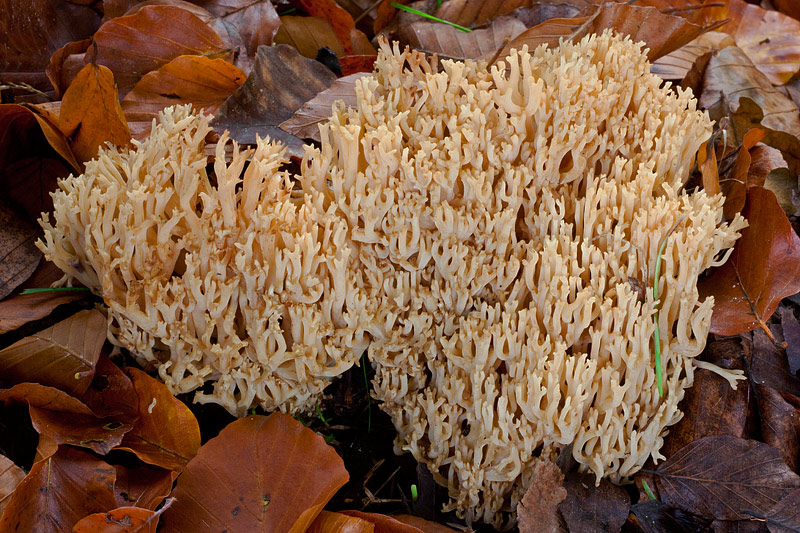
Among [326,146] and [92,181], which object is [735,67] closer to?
[326,146]

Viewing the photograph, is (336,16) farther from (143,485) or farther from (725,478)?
(725,478)

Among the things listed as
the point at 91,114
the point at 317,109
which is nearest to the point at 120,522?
the point at 91,114

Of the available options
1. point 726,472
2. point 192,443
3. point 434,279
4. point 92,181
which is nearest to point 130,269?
point 92,181

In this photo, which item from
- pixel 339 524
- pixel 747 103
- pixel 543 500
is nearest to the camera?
pixel 339 524

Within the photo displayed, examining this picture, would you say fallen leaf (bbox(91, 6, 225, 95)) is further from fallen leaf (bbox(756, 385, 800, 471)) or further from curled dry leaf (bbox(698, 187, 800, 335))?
fallen leaf (bbox(756, 385, 800, 471))

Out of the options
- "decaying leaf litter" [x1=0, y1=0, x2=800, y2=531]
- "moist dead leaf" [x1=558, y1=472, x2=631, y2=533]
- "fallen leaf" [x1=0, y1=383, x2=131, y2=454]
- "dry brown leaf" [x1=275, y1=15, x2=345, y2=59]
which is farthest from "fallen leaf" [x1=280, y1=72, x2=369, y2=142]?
"moist dead leaf" [x1=558, y1=472, x2=631, y2=533]

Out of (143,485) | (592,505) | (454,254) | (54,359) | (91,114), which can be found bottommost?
(592,505)

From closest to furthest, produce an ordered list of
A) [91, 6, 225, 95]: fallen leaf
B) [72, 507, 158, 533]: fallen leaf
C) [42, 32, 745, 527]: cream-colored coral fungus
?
[72, 507, 158, 533]: fallen leaf, [42, 32, 745, 527]: cream-colored coral fungus, [91, 6, 225, 95]: fallen leaf
